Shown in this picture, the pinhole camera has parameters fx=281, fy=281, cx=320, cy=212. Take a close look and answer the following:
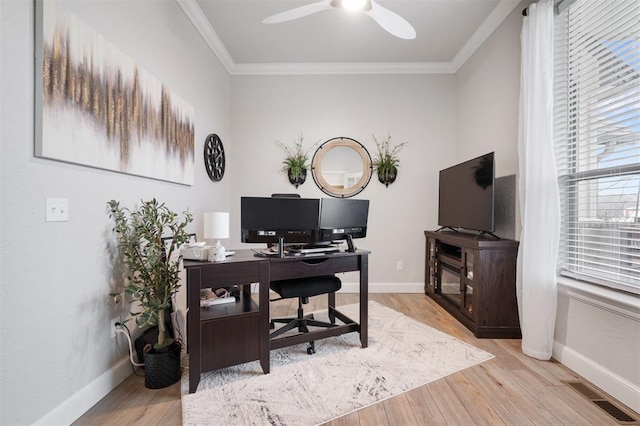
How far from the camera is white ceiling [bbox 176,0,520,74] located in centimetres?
275

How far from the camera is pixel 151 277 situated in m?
1.91

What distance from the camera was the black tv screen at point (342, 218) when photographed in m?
2.16

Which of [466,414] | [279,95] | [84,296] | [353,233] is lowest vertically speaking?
[466,414]

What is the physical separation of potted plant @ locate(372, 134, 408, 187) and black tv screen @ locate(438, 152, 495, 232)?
2.01ft

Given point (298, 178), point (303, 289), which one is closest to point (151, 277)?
point (303, 289)

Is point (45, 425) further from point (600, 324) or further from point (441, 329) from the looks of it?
point (600, 324)

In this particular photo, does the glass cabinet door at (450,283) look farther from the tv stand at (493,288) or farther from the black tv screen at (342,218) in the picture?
the black tv screen at (342,218)

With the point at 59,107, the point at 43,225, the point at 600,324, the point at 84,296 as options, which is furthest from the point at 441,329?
the point at 59,107

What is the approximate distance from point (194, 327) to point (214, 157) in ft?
7.28

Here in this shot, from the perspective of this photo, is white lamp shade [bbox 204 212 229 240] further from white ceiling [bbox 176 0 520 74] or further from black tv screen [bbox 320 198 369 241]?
white ceiling [bbox 176 0 520 74]

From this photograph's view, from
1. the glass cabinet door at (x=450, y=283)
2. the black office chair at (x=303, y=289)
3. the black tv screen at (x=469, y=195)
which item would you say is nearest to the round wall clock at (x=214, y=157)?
the black office chair at (x=303, y=289)

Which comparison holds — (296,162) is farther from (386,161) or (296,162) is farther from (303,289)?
(303,289)

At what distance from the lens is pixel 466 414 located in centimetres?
157

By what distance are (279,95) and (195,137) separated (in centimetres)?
149
